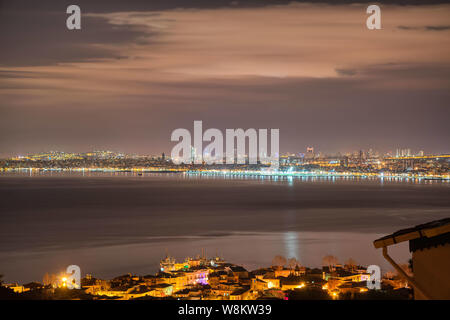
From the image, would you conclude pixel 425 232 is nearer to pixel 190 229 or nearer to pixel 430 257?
pixel 430 257

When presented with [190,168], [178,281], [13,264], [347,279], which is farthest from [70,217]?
[190,168]

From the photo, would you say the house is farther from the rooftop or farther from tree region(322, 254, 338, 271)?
tree region(322, 254, 338, 271)

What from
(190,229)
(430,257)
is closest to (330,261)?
(190,229)

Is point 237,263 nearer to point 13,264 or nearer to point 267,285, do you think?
point 267,285

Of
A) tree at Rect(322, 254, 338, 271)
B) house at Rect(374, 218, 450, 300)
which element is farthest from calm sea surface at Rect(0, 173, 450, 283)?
house at Rect(374, 218, 450, 300)

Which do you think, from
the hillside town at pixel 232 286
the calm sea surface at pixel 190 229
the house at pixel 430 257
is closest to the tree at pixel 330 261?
the calm sea surface at pixel 190 229
